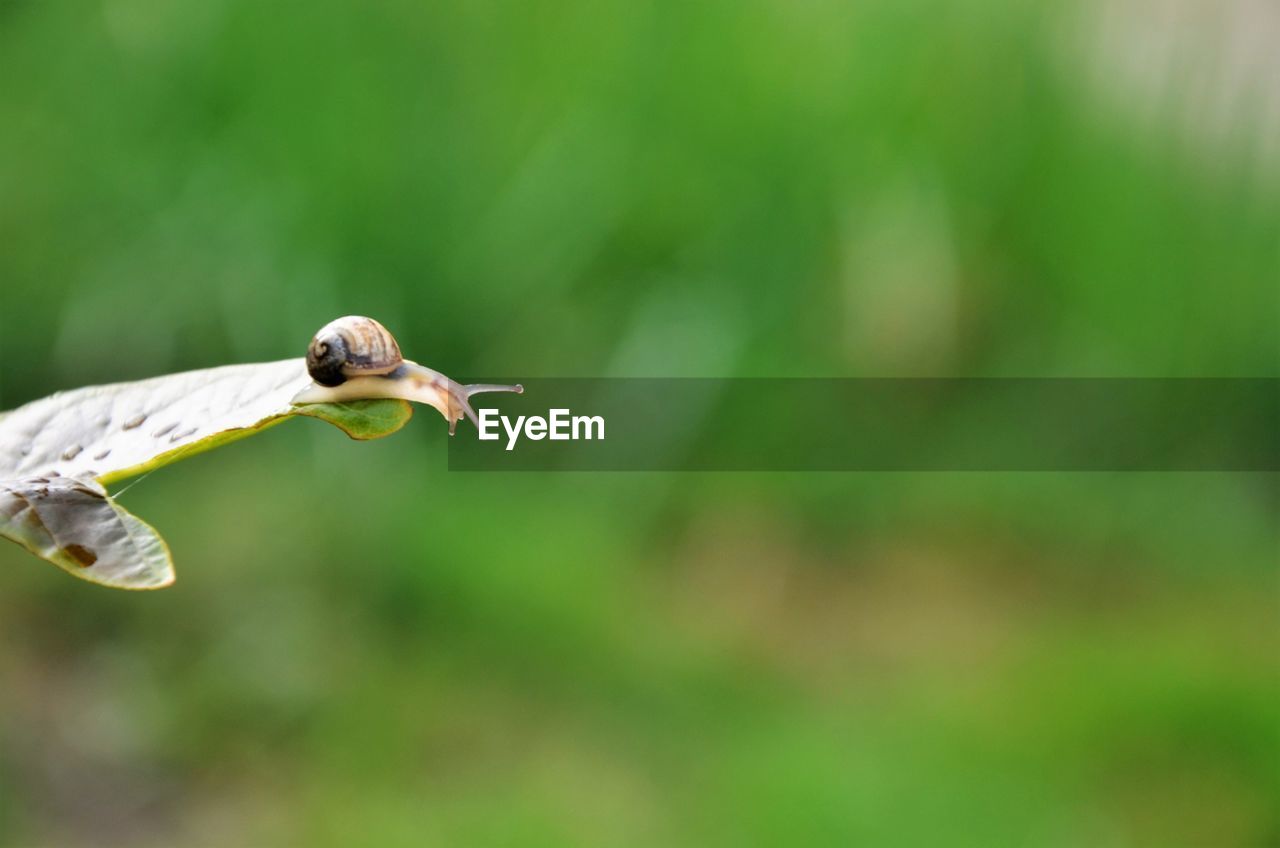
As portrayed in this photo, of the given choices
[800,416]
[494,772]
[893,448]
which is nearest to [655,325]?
[800,416]

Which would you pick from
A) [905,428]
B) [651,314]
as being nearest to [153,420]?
[651,314]

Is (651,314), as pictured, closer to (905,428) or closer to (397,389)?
(905,428)

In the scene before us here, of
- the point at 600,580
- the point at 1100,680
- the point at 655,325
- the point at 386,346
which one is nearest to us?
the point at 386,346

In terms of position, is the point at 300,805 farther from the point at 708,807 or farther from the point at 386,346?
the point at 386,346

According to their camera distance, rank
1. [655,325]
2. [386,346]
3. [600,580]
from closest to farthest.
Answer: [386,346]
[600,580]
[655,325]

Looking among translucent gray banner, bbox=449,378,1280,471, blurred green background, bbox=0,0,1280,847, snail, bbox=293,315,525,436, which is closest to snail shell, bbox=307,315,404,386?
snail, bbox=293,315,525,436

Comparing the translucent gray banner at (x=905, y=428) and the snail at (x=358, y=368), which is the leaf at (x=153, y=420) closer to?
the snail at (x=358, y=368)

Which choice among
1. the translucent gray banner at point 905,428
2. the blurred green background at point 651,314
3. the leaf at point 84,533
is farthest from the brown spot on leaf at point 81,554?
the translucent gray banner at point 905,428
